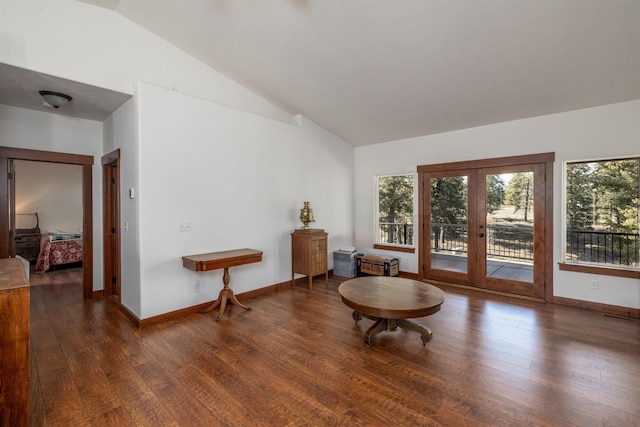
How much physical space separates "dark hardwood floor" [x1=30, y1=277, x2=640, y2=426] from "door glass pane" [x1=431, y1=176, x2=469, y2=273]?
1276 millimetres

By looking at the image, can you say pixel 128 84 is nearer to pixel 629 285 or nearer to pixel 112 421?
pixel 112 421

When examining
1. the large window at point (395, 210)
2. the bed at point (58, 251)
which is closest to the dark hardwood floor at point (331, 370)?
the large window at point (395, 210)

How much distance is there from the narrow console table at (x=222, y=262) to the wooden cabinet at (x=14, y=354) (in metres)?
1.64

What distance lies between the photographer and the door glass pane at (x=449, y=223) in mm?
4664

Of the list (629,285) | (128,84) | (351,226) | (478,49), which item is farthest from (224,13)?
(629,285)

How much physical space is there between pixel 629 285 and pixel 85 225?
23.1 ft

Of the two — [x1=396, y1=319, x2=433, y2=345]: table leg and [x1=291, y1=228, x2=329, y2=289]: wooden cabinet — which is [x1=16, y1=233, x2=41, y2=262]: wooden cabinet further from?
[x1=396, y1=319, x2=433, y2=345]: table leg

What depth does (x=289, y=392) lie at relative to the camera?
2.07 meters

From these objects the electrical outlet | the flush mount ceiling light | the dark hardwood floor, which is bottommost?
the dark hardwood floor

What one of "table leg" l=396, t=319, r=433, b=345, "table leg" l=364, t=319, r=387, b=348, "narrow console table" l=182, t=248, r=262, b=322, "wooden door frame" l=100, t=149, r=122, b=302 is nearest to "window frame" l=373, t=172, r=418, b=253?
"table leg" l=396, t=319, r=433, b=345

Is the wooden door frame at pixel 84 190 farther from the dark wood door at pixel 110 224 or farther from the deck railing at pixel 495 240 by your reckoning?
the deck railing at pixel 495 240

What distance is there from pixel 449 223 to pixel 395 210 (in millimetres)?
1051

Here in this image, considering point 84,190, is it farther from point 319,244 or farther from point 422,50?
point 422,50

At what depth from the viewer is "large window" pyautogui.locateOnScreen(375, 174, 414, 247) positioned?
535 centimetres
